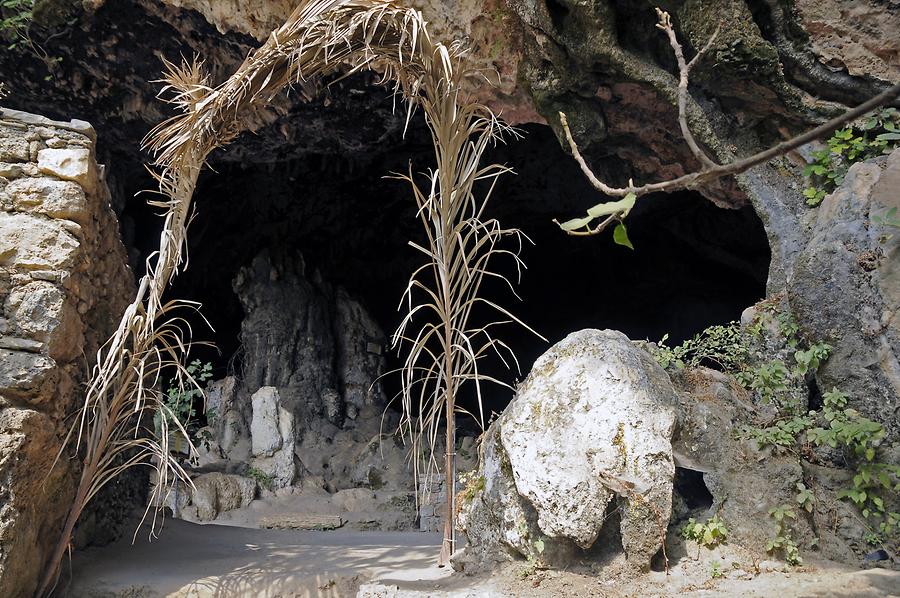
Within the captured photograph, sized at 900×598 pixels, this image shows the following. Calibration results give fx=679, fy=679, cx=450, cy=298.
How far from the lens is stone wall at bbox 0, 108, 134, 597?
2549mm

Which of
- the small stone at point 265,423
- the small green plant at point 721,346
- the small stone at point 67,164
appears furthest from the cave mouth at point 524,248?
the small stone at point 67,164

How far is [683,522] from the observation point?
2.93 m

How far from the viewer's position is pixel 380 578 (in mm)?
2859

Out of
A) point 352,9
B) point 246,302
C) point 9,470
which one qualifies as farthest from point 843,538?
point 246,302

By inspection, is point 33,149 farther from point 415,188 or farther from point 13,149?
point 415,188

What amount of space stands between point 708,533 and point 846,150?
243 centimetres

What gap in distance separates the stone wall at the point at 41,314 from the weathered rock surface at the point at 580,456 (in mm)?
1746

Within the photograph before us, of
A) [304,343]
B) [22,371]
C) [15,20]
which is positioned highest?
[15,20]

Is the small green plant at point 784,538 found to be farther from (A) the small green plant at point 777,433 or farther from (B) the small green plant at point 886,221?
(B) the small green plant at point 886,221

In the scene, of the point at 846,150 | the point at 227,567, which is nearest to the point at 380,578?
the point at 227,567

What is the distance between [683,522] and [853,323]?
4.25 ft

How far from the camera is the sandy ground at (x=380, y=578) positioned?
2.49 m

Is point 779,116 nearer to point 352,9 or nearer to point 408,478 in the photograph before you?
point 352,9

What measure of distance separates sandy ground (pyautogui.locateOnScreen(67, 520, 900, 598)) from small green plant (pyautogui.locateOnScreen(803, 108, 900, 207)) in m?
2.22
